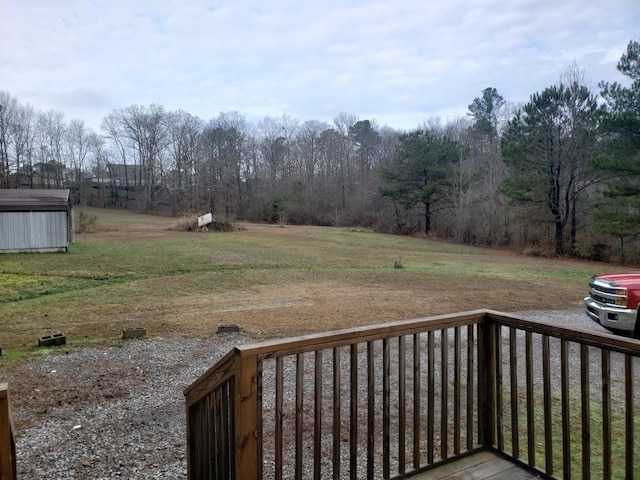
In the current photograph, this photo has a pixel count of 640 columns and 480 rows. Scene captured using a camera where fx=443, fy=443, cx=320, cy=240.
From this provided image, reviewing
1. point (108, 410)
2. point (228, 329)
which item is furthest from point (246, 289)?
point (108, 410)

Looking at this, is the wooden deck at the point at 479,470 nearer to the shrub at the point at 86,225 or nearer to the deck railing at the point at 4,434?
the deck railing at the point at 4,434

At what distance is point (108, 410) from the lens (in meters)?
4.01

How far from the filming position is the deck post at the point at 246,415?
1806 millimetres

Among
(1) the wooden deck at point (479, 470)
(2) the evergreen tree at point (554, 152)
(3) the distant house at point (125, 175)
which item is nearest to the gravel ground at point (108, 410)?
(1) the wooden deck at point (479, 470)

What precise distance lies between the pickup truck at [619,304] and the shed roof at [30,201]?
18.9 m

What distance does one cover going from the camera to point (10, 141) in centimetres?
4781

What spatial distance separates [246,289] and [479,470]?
868 centimetres

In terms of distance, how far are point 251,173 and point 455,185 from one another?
29037 mm

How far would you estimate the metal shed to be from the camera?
17328 millimetres

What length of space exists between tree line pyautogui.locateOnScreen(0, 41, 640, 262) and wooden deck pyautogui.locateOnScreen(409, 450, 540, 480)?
17.2 metres

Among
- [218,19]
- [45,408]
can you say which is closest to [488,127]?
[218,19]

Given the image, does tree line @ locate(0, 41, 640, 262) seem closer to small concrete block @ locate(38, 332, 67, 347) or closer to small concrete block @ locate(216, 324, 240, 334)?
small concrete block @ locate(216, 324, 240, 334)

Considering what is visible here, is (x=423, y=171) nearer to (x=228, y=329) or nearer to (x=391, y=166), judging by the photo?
(x=391, y=166)

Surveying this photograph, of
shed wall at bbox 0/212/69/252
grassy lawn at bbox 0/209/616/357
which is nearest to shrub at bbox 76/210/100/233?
grassy lawn at bbox 0/209/616/357
